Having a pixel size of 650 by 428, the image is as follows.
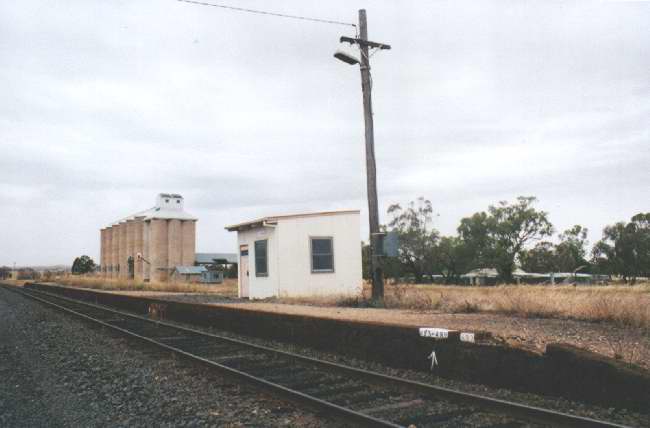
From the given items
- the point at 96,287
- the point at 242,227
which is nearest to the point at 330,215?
the point at 242,227

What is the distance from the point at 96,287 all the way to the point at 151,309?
2663 centimetres

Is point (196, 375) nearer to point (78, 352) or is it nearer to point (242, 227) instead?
point (78, 352)

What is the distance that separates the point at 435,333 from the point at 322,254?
40.3ft

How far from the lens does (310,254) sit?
61.9 ft

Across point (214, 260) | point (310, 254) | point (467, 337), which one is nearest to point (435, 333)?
point (467, 337)

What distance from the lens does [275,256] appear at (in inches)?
742

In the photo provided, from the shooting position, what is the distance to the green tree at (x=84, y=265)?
9901cm

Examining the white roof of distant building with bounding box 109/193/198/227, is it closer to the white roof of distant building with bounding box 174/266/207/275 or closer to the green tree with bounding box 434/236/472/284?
the white roof of distant building with bounding box 174/266/207/275

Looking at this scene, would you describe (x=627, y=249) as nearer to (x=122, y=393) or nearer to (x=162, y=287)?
(x=162, y=287)

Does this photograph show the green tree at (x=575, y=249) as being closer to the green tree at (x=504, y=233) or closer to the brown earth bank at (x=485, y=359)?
the green tree at (x=504, y=233)

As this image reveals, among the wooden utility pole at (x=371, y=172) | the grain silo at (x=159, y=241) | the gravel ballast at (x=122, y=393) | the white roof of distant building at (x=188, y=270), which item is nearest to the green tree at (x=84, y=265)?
the grain silo at (x=159, y=241)

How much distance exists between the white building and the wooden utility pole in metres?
4.61

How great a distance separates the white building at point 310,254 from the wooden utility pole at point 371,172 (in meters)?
4.61

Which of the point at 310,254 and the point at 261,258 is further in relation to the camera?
the point at 261,258
